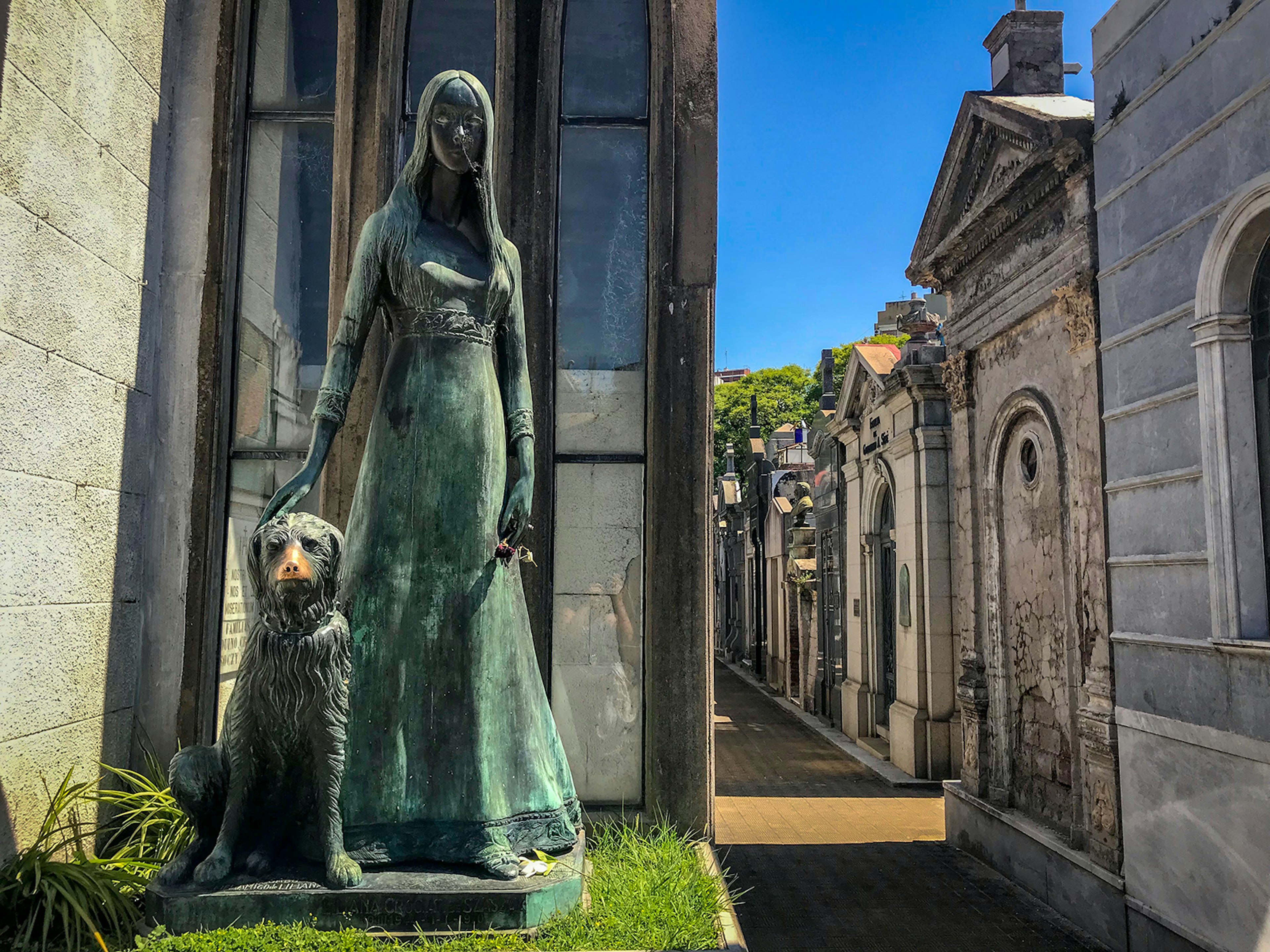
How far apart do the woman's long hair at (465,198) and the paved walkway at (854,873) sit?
4454 millimetres

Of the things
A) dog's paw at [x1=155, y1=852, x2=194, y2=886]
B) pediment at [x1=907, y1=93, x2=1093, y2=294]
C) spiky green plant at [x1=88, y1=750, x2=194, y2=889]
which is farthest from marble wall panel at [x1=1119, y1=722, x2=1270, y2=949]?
spiky green plant at [x1=88, y1=750, x2=194, y2=889]

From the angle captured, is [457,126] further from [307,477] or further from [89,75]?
[89,75]

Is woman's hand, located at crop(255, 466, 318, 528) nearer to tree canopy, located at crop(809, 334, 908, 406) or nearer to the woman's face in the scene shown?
the woman's face

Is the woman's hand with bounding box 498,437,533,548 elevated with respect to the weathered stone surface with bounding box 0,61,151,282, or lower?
lower

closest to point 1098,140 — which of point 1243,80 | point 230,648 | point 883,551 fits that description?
point 1243,80

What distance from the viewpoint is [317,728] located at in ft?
9.80

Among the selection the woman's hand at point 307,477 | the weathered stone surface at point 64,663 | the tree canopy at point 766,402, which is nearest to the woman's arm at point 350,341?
the woman's hand at point 307,477

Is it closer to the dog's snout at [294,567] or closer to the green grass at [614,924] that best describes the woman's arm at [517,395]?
the dog's snout at [294,567]

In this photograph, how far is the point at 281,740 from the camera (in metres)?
3.02

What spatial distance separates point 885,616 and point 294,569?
13614 mm

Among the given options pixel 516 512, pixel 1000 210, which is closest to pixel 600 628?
pixel 516 512

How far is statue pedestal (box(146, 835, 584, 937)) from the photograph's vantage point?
115 inches

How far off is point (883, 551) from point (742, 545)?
49.4ft

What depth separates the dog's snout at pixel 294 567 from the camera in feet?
9.23
